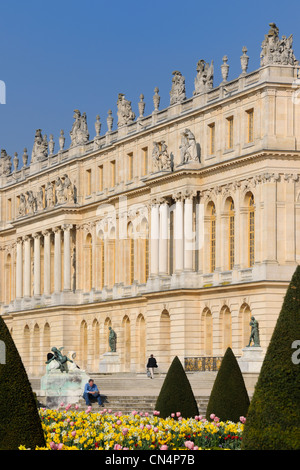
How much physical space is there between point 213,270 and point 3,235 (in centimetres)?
3566

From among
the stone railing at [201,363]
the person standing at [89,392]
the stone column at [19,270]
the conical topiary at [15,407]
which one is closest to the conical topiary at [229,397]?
the person standing at [89,392]

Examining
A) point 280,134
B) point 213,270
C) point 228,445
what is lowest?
point 228,445

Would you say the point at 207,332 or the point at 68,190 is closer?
the point at 207,332

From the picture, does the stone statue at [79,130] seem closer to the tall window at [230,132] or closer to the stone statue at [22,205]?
the stone statue at [22,205]

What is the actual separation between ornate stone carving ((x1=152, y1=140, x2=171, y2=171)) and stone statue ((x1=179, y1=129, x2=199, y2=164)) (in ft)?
7.63

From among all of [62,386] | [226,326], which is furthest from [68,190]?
[62,386]

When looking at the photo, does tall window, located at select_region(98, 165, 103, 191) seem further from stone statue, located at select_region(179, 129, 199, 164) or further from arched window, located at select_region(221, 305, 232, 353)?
arched window, located at select_region(221, 305, 232, 353)

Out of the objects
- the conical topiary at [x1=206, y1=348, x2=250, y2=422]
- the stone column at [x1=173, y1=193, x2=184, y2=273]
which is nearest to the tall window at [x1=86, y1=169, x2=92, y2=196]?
the stone column at [x1=173, y1=193, x2=184, y2=273]

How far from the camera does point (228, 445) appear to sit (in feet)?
87.6

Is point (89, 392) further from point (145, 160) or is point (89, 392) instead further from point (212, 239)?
point (145, 160)

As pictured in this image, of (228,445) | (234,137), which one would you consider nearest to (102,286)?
(234,137)

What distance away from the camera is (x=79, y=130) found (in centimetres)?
8531

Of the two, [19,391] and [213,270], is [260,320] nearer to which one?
[213,270]

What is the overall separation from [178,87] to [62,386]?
28.6 metres
